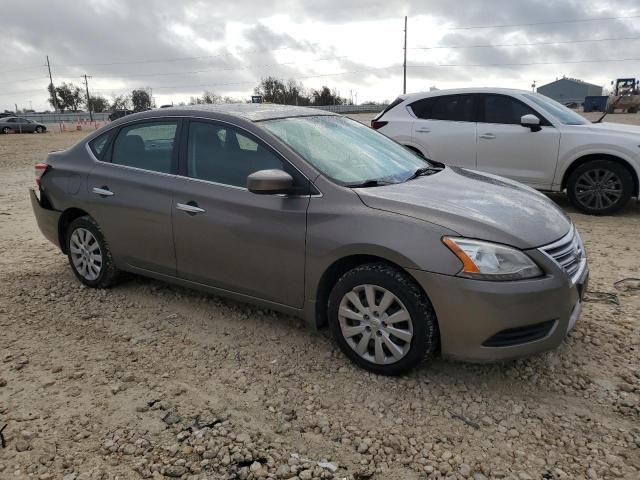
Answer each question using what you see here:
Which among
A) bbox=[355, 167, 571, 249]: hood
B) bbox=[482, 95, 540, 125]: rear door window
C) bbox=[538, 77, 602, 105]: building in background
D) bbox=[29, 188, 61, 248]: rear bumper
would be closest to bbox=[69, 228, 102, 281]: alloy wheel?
bbox=[29, 188, 61, 248]: rear bumper

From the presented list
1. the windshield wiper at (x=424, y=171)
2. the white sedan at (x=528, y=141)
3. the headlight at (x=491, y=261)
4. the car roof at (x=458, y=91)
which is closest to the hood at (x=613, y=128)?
the white sedan at (x=528, y=141)

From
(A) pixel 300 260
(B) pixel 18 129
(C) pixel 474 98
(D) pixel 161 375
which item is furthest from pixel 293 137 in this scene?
(B) pixel 18 129

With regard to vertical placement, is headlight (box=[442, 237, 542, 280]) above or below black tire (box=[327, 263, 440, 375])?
above

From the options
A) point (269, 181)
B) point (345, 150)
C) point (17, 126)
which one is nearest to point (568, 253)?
point (345, 150)

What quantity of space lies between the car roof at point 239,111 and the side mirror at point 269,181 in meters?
0.69

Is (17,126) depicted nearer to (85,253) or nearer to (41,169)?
(41,169)

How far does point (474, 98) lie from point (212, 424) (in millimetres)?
6625

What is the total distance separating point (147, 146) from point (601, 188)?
5.88 meters

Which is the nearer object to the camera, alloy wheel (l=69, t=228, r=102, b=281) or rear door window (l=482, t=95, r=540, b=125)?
alloy wheel (l=69, t=228, r=102, b=281)

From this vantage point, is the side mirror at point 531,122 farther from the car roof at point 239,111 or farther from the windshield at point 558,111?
the car roof at point 239,111

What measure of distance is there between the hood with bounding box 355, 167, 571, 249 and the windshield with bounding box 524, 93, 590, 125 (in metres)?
4.31

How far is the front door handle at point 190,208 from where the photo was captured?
3782 millimetres

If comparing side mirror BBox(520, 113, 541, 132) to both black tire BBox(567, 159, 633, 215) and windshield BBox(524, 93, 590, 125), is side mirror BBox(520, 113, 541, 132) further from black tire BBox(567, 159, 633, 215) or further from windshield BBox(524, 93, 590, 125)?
black tire BBox(567, 159, 633, 215)

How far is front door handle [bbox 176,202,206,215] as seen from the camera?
3.78 meters
